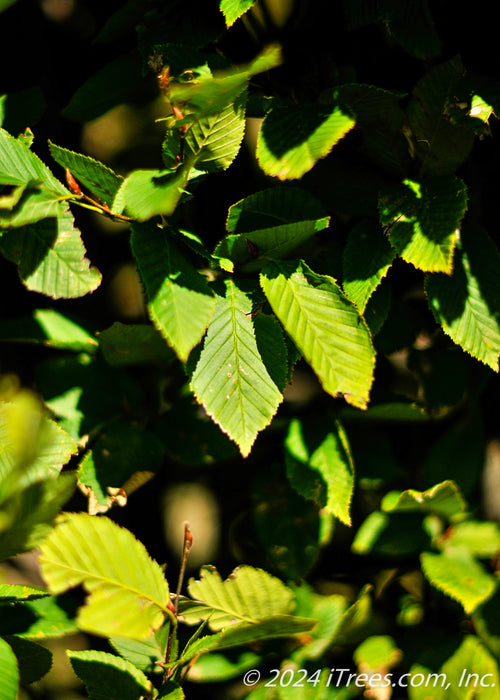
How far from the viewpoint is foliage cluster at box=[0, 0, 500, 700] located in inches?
27.0

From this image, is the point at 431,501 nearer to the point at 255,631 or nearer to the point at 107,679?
the point at 255,631

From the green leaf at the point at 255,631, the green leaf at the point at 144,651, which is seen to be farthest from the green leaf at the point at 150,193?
the green leaf at the point at 144,651

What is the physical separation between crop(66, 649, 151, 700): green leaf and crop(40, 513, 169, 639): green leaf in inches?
6.6

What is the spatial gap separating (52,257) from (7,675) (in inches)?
21.8

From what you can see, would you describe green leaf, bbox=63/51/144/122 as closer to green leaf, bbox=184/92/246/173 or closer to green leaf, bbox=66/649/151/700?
green leaf, bbox=184/92/246/173

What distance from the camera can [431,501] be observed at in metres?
0.96

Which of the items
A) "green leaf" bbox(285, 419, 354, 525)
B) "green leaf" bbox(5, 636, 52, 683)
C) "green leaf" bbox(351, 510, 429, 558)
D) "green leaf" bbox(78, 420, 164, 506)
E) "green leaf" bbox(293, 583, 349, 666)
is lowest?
"green leaf" bbox(293, 583, 349, 666)

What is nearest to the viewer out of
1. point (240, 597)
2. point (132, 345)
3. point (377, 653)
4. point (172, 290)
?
point (172, 290)

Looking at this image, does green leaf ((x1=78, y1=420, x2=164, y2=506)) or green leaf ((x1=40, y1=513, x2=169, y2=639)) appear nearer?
green leaf ((x1=40, y1=513, x2=169, y2=639))

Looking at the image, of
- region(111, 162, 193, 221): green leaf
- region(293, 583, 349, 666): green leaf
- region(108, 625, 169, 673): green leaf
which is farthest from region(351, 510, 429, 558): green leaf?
region(111, 162, 193, 221): green leaf

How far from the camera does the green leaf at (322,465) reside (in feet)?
2.91

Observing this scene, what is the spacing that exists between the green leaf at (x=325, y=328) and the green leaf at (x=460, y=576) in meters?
0.45

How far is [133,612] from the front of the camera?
61 centimetres

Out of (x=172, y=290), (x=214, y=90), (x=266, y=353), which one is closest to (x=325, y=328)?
(x=266, y=353)
